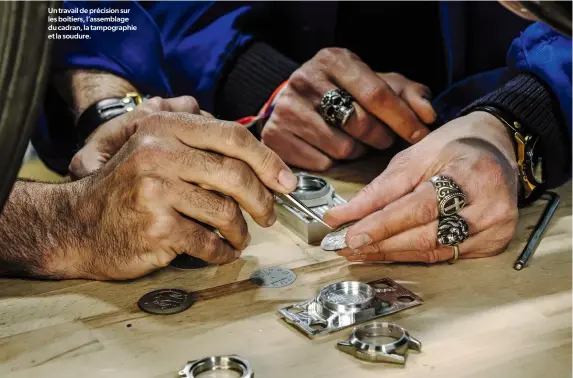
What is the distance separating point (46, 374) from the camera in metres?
0.87

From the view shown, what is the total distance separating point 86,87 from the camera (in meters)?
1.65

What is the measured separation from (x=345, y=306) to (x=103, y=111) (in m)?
0.79

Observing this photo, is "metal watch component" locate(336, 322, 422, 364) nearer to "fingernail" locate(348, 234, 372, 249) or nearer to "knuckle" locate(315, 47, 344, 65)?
"fingernail" locate(348, 234, 372, 249)

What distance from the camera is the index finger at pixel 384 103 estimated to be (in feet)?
4.85

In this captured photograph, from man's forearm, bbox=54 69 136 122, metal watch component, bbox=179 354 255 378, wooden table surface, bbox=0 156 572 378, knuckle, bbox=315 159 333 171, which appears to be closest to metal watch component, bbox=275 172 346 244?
wooden table surface, bbox=0 156 572 378

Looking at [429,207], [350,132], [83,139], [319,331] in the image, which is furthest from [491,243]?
[83,139]

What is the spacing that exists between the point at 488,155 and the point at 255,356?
1.67 feet

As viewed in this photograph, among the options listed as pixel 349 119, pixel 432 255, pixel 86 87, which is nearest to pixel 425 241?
pixel 432 255

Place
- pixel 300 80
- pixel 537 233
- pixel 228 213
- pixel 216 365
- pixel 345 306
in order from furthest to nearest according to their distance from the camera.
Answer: pixel 300 80, pixel 537 233, pixel 228 213, pixel 345 306, pixel 216 365

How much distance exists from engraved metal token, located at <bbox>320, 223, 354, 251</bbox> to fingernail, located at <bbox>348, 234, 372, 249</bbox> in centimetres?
2

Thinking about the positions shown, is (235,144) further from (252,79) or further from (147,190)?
(252,79)

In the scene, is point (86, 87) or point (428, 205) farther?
point (86, 87)

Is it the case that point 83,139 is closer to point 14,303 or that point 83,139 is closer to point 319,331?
point 14,303

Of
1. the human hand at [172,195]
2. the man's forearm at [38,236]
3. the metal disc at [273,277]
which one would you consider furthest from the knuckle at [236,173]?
the man's forearm at [38,236]
